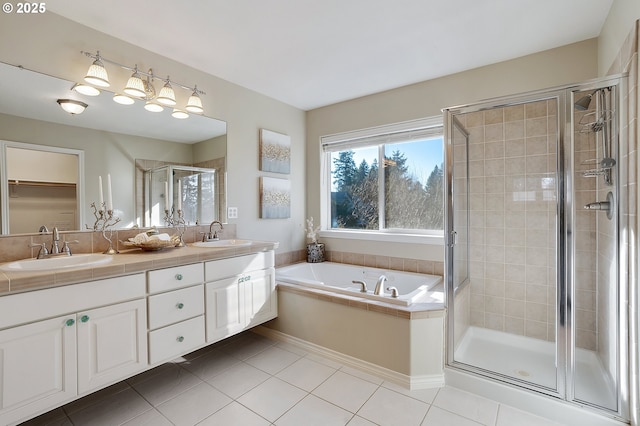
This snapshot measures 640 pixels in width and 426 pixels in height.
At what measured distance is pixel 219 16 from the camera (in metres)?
1.87

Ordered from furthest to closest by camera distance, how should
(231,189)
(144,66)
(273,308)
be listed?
(231,189) < (273,308) < (144,66)

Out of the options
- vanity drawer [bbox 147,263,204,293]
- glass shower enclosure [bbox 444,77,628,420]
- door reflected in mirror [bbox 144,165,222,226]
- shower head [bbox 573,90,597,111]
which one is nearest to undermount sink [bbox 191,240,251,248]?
door reflected in mirror [bbox 144,165,222,226]

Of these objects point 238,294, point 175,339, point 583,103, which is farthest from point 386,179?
point 175,339

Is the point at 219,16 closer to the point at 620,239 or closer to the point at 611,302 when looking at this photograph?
the point at 620,239

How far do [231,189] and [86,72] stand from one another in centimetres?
132

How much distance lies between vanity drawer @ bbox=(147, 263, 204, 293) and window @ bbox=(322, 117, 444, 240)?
71.9 inches

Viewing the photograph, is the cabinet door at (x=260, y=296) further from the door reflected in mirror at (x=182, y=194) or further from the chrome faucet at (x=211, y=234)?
the door reflected in mirror at (x=182, y=194)

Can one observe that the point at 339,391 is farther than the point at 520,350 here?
No

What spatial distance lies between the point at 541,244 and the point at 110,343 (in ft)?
10.3

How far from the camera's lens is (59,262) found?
1.74 metres

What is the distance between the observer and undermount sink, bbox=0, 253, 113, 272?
1561 millimetres

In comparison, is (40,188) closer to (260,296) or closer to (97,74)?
(97,74)

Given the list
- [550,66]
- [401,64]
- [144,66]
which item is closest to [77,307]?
[144,66]

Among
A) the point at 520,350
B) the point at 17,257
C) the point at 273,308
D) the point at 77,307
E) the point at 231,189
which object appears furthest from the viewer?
the point at 231,189
